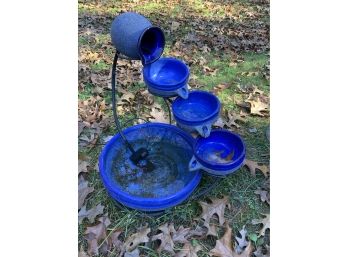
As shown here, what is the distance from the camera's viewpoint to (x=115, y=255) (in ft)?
6.75

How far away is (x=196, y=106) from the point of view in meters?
2.19

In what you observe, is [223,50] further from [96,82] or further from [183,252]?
[183,252]

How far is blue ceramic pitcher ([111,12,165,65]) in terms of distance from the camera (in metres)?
1.80

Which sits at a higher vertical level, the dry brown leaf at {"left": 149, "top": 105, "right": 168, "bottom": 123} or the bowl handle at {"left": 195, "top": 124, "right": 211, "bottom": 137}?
the bowl handle at {"left": 195, "top": 124, "right": 211, "bottom": 137}

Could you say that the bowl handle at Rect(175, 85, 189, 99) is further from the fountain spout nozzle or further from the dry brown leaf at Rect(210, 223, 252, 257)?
the dry brown leaf at Rect(210, 223, 252, 257)

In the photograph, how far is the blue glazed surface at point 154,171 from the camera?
6.82 ft

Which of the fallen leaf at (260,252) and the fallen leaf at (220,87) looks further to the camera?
the fallen leaf at (220,87)

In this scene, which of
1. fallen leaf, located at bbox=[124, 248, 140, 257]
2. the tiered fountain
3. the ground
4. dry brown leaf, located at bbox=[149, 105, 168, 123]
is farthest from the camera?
dry brown leaf, located at bbox=[149, 105, 168, 123]

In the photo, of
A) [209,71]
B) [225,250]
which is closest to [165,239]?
[225,250]

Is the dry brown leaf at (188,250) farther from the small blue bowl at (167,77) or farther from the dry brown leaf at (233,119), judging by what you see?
the dry brown leaf at (233,119)

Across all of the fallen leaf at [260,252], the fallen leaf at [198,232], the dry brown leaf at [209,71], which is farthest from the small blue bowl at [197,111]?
the dry brown leaf at [209,71]

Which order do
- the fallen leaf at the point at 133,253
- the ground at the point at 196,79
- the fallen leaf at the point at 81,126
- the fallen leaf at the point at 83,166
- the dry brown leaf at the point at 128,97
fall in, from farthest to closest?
1. the dry brown leaf at the point at 128,97
2. the fallen leaf at the point at 81,126
3. the fallen leaf at the point at 83,166
4. the ground at the point at 196,79
5. the fallen leaf at the point at 133,253

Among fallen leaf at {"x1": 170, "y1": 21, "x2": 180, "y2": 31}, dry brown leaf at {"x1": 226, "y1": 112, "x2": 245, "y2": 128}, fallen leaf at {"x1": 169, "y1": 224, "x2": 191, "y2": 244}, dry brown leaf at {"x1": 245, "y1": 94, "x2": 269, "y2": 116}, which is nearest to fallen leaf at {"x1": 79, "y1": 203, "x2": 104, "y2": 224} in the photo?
fallen leaf at {"x1": 169, "y1": 224, "x2": 191, "y2": 244}

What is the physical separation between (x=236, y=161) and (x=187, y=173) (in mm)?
464
